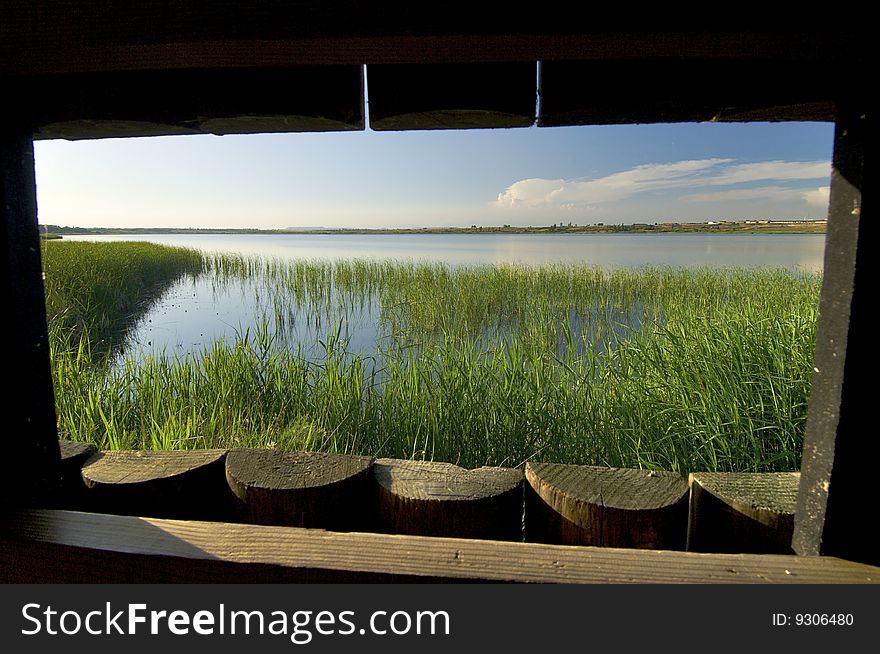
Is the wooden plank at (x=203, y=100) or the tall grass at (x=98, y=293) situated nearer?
the wooden plank at (x=203, y=100)

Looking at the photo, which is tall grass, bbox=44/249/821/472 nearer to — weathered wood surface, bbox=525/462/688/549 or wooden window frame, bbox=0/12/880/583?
weathered wood surface, bbox=525/462/688/549

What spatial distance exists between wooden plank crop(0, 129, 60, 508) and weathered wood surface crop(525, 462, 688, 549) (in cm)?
78

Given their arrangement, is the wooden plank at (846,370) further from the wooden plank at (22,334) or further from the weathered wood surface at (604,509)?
the wooden plank at (22,334)

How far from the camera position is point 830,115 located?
0.70m

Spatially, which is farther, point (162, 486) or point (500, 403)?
point (500, 403)

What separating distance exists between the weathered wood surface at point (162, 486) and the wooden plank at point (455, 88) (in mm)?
709

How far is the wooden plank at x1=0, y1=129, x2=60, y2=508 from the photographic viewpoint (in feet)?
2.27

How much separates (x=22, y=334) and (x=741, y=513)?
43.8 inches

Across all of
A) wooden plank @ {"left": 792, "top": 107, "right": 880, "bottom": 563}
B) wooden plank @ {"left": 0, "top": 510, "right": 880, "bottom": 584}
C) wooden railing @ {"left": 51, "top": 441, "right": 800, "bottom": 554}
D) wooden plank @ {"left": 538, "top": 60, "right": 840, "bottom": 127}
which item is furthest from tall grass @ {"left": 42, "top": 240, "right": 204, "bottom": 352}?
wooden plank @ {"left": 792, "top": 107, "right": 880, "bottom": 563}

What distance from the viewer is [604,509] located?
81 centimetres

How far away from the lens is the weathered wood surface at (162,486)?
891 millimetres

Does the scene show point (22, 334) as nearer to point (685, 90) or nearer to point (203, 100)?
point (203, 100)

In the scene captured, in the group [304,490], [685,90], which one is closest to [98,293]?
[304,490]

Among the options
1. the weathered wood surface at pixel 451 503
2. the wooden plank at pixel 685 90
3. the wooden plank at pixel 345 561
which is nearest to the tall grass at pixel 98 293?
the wooden plank at pixel 345 561
